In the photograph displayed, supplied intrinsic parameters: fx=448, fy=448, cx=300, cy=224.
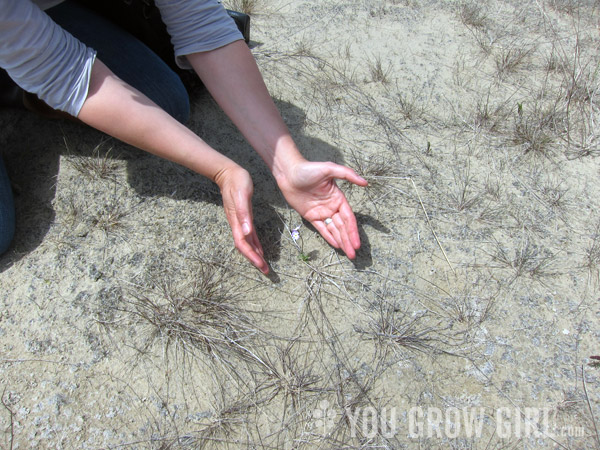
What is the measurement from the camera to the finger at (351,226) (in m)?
1.48

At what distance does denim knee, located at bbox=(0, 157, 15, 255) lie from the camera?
4.75 ft

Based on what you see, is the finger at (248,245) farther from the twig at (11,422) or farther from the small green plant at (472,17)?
the small green plant at (472,17)

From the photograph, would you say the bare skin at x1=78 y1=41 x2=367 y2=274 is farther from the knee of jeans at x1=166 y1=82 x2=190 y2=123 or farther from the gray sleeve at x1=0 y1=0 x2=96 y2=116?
the knee of jeans at x1=166 y1=82 x2=190 y2=123

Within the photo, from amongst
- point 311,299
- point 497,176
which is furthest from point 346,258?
point 497,176

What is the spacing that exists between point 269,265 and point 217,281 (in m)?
0.19

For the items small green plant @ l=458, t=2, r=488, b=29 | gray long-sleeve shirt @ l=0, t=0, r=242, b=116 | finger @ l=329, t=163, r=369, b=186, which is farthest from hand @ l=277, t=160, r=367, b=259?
small green plant @ l=458, t=2, r=488, b=29

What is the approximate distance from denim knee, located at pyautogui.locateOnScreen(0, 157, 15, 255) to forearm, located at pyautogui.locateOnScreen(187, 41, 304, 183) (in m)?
0.78

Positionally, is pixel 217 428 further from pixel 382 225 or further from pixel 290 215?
pixel 382 225

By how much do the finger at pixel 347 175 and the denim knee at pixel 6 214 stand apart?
107 cm

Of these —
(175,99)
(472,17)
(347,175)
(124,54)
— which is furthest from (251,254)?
(472,17)

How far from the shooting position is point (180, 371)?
132 cm

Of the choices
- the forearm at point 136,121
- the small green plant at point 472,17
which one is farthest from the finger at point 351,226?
the small green plant at point 472,17

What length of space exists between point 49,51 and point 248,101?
613mm

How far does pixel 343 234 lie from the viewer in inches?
60.1
